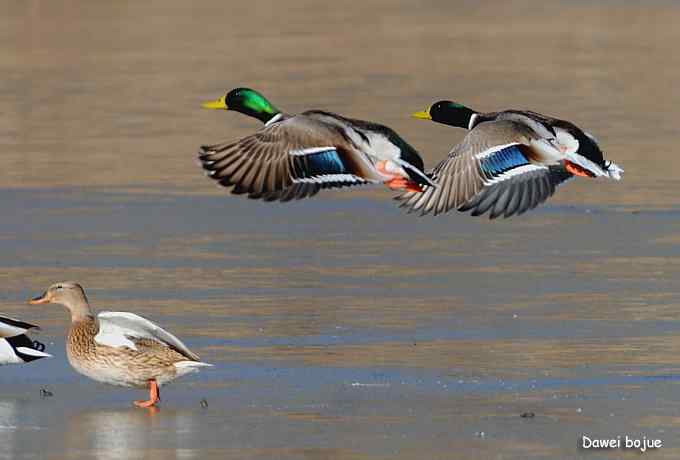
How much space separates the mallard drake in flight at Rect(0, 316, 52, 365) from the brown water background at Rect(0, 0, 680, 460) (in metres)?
0.13

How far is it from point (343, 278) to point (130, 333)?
9.71ft

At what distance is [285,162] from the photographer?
1004 cm

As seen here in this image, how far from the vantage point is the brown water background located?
8969mm

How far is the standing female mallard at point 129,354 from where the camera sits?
9586 mm

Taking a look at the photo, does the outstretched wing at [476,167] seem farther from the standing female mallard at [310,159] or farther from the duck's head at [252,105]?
the duck's head at [252,105]

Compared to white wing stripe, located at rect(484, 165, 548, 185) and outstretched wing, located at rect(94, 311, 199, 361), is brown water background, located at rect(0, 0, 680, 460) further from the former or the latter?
white wing stripe, located at rect(484, 165, 548, 185)

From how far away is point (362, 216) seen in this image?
1500cm

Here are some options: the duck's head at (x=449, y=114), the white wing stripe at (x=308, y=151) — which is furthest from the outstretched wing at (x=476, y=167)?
the white wing stripe at (x=308, y=151)

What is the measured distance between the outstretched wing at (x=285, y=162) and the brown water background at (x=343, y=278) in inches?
34.7

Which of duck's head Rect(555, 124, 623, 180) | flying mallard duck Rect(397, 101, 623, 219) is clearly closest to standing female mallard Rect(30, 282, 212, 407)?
flying mallard duck Rect(397, 101, 623, 219)

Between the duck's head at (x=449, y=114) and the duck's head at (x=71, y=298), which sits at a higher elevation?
the duck's head at (x=449, y=114)

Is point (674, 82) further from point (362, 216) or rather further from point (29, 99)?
point (362, 216)

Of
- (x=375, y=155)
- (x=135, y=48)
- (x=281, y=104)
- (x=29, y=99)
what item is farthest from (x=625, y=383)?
(x=135, y=48)

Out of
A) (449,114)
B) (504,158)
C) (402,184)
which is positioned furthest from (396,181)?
(449,114)
